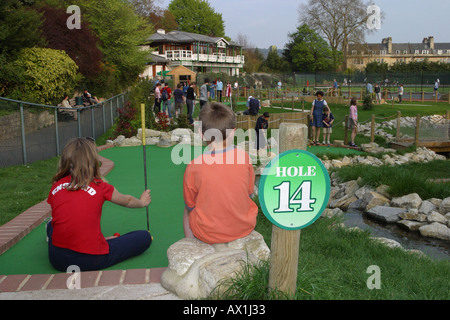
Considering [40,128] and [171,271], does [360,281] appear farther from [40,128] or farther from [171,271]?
[40,128]

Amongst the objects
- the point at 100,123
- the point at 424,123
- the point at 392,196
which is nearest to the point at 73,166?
the point at 392,196

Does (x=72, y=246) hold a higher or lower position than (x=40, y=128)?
lower

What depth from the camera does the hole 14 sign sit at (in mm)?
2658

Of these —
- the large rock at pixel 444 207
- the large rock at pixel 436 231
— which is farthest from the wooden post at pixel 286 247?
the large rock at pixel 444 207

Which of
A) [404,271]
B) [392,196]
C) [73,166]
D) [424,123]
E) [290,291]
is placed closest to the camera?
[290,291]

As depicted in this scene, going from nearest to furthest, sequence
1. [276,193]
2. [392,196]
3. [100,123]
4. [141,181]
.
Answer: [276,193], [141,181], [392,196], [100,123]

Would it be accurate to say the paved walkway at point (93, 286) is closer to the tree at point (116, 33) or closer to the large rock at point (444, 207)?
the large rock at point (444, 207)

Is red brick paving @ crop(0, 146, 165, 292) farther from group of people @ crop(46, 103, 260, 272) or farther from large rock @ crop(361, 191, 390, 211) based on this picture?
large rock @ crop(361, 191, 390, 211)

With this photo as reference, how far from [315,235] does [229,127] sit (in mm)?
2633

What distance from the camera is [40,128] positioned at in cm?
1029

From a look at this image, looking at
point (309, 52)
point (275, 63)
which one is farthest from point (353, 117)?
point (275, 63)

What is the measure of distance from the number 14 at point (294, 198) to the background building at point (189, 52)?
175ft

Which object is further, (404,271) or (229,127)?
(404,271)

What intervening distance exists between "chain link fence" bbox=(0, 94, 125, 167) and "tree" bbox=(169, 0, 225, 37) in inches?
2778
